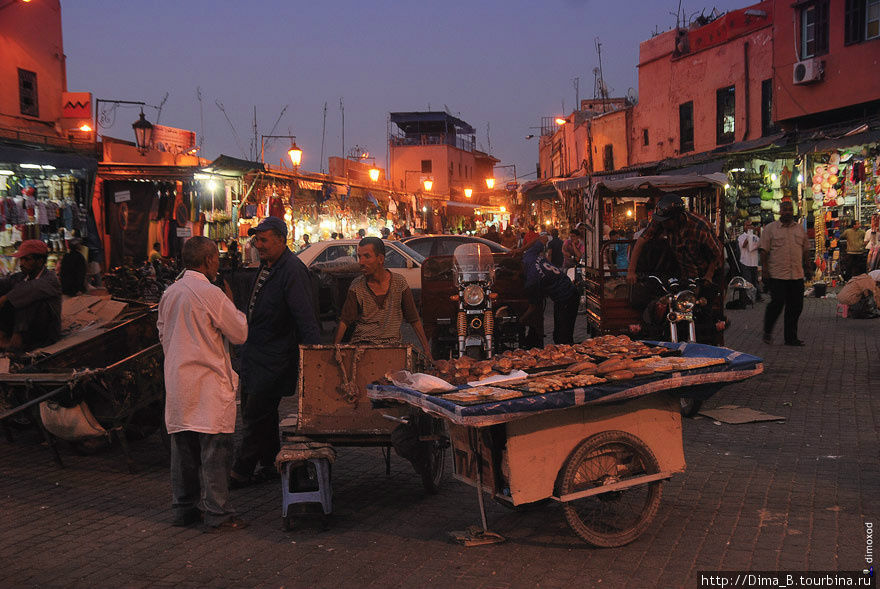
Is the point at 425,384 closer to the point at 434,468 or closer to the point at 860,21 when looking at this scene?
the point at 434,468

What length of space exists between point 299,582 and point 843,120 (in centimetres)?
2111

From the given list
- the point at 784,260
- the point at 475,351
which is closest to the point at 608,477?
the point at 475,351

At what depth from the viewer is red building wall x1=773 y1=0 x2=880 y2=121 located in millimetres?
19516

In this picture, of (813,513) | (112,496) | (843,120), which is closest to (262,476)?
(112,496)

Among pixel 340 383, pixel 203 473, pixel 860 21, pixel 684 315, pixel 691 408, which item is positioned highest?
pixel 860 21

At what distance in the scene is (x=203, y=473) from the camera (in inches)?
196

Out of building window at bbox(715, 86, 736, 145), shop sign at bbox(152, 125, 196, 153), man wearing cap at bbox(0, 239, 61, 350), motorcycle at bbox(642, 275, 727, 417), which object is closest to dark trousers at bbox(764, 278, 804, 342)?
motorcycle at bbox(642, 275, 727, 417)

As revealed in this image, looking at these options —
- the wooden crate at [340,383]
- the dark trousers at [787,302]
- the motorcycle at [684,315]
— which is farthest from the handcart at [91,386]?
the dark trousers at [787,302]

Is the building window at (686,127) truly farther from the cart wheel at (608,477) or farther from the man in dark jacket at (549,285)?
the cart wheel at (608,477)

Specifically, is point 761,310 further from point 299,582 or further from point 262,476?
point 299,582

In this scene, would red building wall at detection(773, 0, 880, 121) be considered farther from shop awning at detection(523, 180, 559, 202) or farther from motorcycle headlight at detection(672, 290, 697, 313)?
motorcycle headlight at detection(672, 290, 697, 313)

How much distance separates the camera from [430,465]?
5.42m

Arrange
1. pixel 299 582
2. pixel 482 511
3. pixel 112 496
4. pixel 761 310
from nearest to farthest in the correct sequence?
1. pixel 299 582
2. pixel 482 511
3. pixel 112 496
4. pixel 761 310

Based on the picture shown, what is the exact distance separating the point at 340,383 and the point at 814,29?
66.8ft
